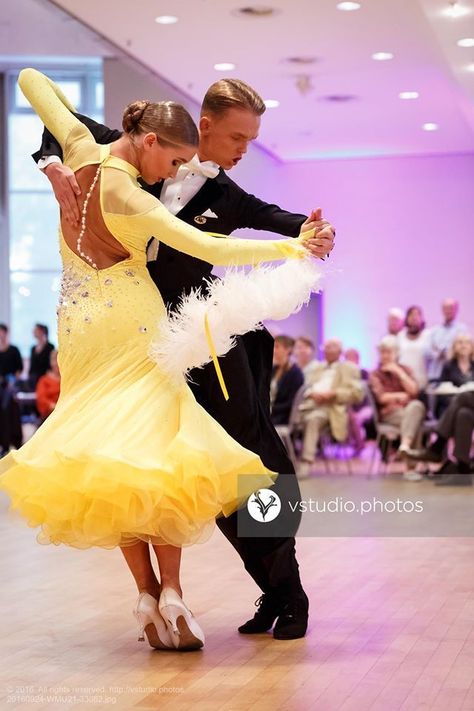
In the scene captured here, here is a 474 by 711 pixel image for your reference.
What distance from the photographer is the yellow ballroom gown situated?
9.37ft

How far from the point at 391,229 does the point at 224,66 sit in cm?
542

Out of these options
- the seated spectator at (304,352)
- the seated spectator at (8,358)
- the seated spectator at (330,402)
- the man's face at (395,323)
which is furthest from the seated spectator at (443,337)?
the seated spectator at (8,358)

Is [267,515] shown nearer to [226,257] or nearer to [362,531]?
[226,257]

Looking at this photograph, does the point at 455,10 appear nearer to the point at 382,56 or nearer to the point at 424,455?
the point at 382,56

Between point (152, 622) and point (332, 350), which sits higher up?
point (332, 350)

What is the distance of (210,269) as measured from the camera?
3.34 m

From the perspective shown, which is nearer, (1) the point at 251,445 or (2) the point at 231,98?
(2) the point at 231,98

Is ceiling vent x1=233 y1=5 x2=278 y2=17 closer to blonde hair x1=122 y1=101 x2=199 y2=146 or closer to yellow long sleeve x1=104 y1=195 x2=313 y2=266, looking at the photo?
blonde hair x1=122 y1=101 x2=199 y2=146

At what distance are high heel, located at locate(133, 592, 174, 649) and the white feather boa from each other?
0.60 meters

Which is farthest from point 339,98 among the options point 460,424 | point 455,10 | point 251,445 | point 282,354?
point 251,445

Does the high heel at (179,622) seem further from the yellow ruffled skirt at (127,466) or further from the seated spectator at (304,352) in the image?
the seated spectator at (304,352)

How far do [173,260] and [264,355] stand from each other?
43cm

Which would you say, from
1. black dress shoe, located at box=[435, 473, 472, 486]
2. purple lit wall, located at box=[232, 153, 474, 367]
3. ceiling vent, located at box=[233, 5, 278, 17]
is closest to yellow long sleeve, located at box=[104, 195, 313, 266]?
black dress shoe, located at box=[435, 473, 472, 486]

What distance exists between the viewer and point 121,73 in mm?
10719
